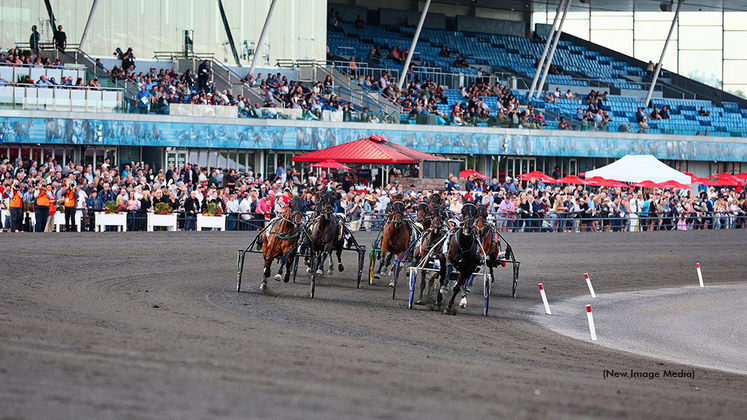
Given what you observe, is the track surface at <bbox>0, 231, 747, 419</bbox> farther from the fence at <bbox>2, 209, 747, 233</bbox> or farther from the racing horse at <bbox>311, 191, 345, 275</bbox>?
the fence at <bbox>2, 209, 747, 233</bbox>

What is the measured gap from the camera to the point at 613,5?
60.7 metres

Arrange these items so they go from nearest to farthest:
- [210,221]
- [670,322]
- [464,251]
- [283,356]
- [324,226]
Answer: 1. [283,356]
2. [464,251]
3. [670,322]
4. [324,226]
5. [210,221]

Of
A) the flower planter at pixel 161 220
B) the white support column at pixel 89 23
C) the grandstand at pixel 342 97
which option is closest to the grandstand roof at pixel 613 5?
the grandstand at pixel 342 97

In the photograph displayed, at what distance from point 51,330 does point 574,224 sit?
22944 mm

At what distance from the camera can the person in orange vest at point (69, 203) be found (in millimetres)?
22453

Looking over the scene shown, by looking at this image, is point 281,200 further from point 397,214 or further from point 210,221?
point 210,221

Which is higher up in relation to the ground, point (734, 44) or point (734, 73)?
point (734, 44)

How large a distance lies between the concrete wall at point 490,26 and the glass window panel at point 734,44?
13.9 metres

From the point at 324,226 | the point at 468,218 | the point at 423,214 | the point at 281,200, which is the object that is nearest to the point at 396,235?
the point at 423,214

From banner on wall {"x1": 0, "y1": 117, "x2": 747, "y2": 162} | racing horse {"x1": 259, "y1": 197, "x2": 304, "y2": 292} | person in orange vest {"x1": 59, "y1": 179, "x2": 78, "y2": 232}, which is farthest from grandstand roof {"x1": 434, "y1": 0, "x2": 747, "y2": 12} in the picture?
racing horse {"x1": 259, "y1": 197, "x2": 304, "y2": 292}

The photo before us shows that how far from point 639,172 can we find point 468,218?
66.7ft

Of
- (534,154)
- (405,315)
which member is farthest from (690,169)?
(405,315)

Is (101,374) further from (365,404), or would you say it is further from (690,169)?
A: (690,169)

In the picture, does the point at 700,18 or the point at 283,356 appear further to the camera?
the point at 700,18
